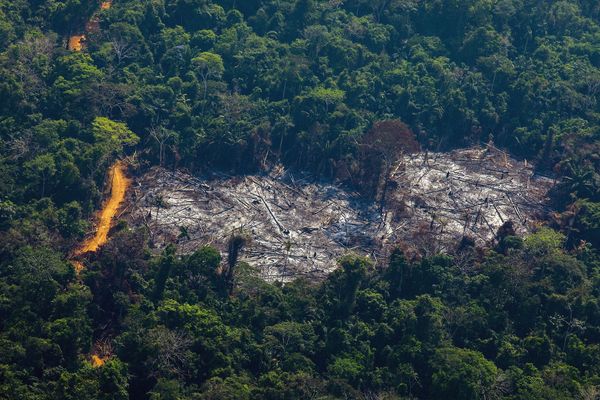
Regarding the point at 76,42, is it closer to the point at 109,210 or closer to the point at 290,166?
the point at 109,210

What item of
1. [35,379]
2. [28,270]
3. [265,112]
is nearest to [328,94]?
[265,112]

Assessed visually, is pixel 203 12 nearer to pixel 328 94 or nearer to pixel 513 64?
pixel 328 94

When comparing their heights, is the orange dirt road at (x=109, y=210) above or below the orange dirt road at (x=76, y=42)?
below

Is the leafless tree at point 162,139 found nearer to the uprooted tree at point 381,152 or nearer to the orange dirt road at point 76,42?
the orange dirt road at point 76,42

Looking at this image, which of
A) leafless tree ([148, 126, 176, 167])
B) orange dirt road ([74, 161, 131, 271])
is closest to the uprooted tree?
leafless tree ([148, 126, 176, 167])

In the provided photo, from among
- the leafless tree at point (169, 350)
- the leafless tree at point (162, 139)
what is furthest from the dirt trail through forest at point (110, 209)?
the leafless tree at point (169, 350)

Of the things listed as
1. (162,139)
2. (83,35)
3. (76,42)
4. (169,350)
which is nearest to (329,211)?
(162,139)
